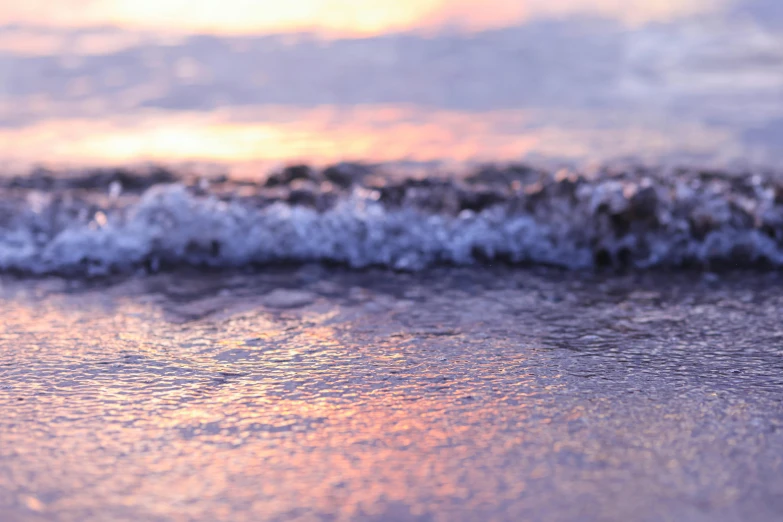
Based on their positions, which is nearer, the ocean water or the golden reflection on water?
the ocean water

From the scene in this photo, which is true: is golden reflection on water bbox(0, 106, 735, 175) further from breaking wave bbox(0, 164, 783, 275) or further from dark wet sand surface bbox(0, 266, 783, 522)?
dark wet sand surface bbox(0, 266, 783, 522)

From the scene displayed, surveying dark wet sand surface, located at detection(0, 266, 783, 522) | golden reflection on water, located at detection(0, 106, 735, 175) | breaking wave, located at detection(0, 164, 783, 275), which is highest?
golden reflection on water, located at detection(0, 106, 735, 175)

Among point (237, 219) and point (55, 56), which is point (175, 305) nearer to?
point (237, 219)

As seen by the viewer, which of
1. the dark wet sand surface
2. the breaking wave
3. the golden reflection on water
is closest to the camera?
the dark wet sand surface

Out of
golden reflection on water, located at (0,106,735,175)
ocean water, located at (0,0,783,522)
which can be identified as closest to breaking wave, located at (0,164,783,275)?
ocean water, located at (0,0,783,522)

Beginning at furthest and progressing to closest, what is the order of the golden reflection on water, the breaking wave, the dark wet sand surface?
the golden reflection on water, the breaking wave, the dark wet sand surface

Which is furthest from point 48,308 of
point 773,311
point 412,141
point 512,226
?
point 412,141

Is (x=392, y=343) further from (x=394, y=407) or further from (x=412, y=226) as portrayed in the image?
(x=412, y=226)

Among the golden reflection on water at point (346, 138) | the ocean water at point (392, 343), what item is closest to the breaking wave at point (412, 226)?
the ocean water at point (392, 343)

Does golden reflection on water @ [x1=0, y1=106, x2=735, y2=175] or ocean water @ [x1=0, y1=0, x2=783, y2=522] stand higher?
golden reflection on water @ [x1=0, y1=106, x2=735, y2=175]
